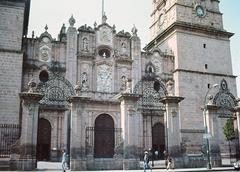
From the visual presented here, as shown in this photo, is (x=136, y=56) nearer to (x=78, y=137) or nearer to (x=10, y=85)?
(x=10, y=85)

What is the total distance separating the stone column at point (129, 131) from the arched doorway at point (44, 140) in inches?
425

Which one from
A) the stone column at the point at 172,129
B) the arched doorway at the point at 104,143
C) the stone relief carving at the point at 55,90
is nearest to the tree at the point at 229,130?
the stone column at the point at 172,129

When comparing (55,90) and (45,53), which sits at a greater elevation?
(45,53)

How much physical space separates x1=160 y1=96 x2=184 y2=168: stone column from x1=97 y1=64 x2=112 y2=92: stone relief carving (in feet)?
35.0

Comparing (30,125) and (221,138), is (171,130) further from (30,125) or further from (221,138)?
(221,138)

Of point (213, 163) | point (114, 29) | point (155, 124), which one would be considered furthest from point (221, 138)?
point (114, 29)

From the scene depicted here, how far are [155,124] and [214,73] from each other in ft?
28.9

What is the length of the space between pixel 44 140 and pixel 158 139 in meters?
10.9

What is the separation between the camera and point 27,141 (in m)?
16.6

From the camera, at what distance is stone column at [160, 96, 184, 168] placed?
1928 centimetres

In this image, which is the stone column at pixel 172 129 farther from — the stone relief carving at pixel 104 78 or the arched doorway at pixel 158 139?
the stone relief carving at pixel 104 78

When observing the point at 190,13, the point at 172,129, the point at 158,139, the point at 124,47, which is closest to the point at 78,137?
the point at 172,129

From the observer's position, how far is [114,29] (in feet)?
103

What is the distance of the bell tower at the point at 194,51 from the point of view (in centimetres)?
3067
